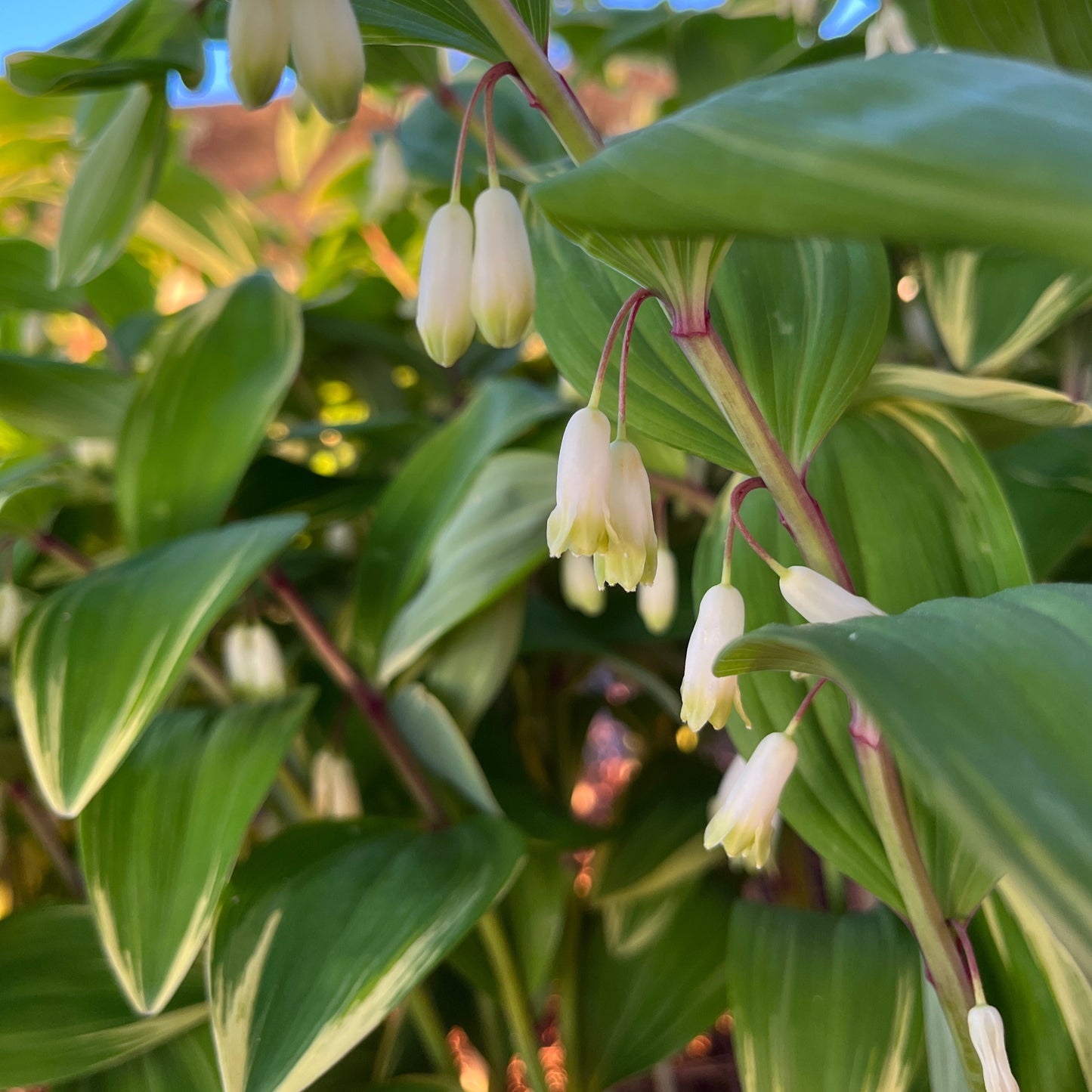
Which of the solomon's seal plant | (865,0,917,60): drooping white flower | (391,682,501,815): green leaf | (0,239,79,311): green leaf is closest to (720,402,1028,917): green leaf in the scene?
the solomon's seal plant

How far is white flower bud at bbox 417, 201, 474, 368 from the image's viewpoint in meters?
0.34

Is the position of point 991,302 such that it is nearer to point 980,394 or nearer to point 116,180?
point 980,394

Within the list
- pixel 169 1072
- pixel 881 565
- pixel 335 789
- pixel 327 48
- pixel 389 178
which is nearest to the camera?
pixel 327 48

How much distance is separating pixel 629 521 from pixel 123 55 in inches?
17.4

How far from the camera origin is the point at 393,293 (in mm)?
973

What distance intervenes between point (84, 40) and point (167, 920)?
0.47 metres

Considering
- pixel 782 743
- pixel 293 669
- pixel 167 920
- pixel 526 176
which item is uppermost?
pixel 526 176

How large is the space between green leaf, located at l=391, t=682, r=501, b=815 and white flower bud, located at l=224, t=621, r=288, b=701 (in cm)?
9

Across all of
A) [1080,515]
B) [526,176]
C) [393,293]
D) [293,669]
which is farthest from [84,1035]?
[393,293]

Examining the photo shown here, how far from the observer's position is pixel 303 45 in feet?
1.00

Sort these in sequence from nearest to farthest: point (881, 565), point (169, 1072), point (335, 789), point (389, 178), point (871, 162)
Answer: point (871, 162) → point (881, 565) → point (169, 1072) → point (335, 789) → point (389, 178)

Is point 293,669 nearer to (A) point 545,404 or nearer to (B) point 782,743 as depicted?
(A) point 545,404

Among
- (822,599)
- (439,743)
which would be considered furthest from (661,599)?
(822,599)

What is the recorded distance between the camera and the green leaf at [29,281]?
0.70 meters
